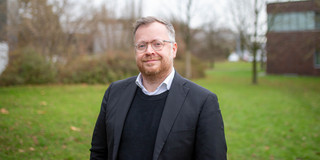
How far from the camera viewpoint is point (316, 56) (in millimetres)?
25047

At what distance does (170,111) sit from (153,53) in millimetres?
511

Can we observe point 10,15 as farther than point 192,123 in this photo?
Yes

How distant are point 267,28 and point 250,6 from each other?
203cm

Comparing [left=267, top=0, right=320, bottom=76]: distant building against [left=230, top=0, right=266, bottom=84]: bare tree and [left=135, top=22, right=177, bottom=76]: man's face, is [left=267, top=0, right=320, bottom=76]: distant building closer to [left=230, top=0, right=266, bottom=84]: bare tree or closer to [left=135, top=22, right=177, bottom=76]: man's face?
[left=230, top=0, right=266, bottom=84]: bare tree

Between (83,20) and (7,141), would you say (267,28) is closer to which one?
(83,20)

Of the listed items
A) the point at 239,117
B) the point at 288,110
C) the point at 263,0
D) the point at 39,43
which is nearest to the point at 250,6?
the point at 263,0

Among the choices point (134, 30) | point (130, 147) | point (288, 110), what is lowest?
point (288, 110)

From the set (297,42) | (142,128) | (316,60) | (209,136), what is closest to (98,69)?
(142,128)

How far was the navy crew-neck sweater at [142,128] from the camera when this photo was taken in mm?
2023

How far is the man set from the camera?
1.93m

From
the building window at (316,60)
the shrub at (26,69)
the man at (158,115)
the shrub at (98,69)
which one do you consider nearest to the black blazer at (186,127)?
the man at (158,115)

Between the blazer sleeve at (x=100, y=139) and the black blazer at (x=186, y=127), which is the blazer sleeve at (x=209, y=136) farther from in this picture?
the blazer sleeve at (x=100, y=139)

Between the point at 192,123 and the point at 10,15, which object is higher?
the point at 10,15

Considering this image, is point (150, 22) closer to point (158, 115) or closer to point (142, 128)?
point (158, 115)
